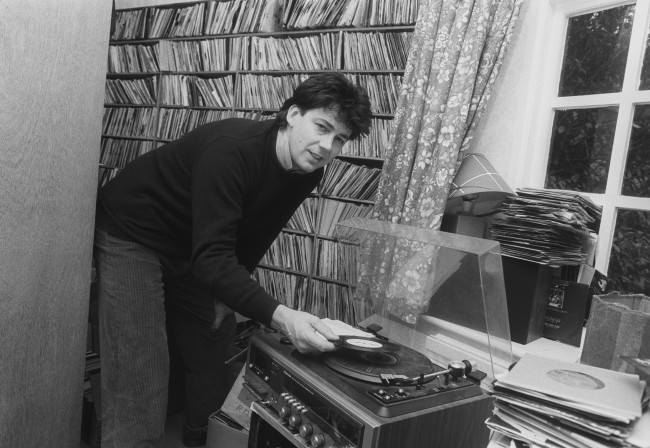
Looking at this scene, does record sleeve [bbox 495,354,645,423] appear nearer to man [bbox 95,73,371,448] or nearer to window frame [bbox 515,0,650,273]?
man [bbox 95,73,371,448]

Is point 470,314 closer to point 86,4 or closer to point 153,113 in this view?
point 86,4

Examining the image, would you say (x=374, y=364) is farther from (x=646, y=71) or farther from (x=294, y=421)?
(x=646, y=71)

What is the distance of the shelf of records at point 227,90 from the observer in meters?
2.65

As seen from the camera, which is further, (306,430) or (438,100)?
(438,100)

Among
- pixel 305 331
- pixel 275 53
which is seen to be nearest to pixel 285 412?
pixel 305 331

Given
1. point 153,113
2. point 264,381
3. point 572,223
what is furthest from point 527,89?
point 153,113

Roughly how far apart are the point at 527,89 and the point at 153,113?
8.89 feet

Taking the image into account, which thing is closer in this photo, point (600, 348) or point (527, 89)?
point (600, 348)

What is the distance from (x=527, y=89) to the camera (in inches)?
82.6

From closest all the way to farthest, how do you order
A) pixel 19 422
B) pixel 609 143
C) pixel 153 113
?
pixel 19 422, pixel 609 143, pixel 153 113

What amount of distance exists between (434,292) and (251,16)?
2.39m

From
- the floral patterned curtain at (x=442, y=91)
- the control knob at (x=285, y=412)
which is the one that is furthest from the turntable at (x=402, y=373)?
the floral patterned curtain at (x=442, y=91)

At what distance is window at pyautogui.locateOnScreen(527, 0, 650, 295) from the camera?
1.91 meters

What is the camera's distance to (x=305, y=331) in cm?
112
